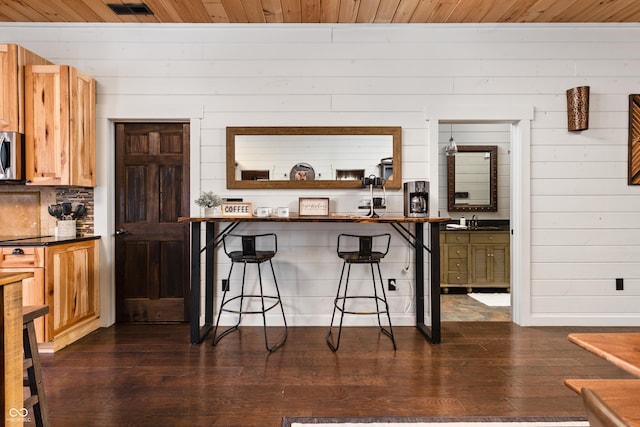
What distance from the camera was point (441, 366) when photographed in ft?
8.80

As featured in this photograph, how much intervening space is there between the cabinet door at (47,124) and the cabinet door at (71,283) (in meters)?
0.65

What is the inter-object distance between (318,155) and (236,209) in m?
1.01

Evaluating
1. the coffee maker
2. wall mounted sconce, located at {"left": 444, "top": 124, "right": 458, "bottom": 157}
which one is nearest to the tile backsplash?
the coffee maker

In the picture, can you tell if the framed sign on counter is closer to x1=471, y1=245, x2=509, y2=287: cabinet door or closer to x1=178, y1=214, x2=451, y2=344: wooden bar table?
x1=178, y1=214, x2=451, y2=344: wooden bar table

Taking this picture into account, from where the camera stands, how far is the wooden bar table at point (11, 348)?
1368mm

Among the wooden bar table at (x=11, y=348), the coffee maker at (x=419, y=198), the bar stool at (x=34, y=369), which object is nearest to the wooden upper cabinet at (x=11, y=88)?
the bar stool at (x=34, y=369)

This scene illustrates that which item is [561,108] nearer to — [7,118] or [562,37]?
[562,37]

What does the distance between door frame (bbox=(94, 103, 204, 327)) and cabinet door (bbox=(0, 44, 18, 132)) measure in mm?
662

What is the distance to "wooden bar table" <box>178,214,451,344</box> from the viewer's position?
301 centimetres

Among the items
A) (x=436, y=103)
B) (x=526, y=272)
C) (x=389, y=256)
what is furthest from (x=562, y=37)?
(x=389, y=256)

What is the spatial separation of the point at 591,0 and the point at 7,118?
5.22m

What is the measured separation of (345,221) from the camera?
116 inches

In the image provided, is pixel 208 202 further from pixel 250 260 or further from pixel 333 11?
pixel 333 11

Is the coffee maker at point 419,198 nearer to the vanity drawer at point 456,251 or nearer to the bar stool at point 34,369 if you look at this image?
the vanity drawer at point 456,251
